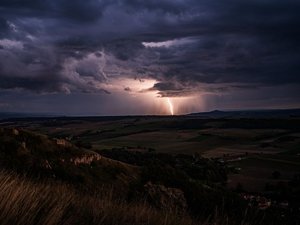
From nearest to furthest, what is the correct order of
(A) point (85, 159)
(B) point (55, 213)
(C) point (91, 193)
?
1. (B) point (55, 213)
2. (C) point (91, 193)
3. (A) point (85, 159)

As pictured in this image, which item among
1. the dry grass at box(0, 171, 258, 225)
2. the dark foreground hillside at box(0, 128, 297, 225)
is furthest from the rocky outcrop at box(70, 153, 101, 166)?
the dry grass at box(0, 171, 258, 225)

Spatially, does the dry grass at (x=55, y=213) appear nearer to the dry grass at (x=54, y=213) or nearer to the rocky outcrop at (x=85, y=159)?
the dry grass at (x=54, y=213)

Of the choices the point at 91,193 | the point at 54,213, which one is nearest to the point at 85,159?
the point at 91,193

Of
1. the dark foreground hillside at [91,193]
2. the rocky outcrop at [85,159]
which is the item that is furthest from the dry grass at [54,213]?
the rocky outcrop at [85,159]

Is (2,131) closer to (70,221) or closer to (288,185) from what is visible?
(70,221)

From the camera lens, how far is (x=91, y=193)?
27.9 feet

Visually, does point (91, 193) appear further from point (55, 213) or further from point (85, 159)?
point (85, 159)

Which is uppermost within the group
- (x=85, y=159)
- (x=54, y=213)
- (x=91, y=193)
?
(x=54, y=213)

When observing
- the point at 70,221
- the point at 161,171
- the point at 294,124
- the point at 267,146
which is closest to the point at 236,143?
the point at 267,146

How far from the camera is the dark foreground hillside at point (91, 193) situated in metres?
4.25

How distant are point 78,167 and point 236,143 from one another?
10695 cm

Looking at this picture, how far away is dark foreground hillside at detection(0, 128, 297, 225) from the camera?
425 centimetres

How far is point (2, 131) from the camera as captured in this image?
28.9 m

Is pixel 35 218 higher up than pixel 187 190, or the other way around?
pixel 35 218
